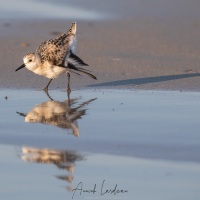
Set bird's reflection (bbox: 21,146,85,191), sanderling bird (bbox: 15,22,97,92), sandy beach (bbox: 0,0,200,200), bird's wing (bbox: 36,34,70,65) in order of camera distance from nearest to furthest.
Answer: sandy beach (bbox: 0,0,200,200) → bird's reflection (bbox: 21,146,85,191) → sanderling bird (bbox: 15,22,97,92) → bird's wing (bbox: 36,34,70,65)

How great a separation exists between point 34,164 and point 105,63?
5.36 m

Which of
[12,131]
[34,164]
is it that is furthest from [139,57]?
[34,164]

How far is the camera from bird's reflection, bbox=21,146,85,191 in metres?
6.91

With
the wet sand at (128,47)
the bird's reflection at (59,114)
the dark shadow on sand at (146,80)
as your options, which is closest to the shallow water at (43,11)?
the wet sand at (128,47)

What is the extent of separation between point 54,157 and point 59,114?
5.93 ft

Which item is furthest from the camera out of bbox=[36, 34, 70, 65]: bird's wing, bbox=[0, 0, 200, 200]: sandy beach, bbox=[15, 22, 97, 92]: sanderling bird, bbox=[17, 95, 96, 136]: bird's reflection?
bbox=[36, 34, 70, 65]: bird's wing

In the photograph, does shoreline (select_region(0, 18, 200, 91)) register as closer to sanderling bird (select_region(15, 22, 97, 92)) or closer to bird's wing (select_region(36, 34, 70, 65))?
sanderling bird (select_region(15, 22, 97, 92))

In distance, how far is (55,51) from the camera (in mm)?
11078

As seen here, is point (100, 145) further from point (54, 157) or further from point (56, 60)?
point (56, 60)

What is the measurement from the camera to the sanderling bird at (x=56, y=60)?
10.8 m

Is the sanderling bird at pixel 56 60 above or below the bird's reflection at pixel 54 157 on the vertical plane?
above

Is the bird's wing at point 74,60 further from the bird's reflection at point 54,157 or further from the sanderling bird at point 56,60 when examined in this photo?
the bird's reflection at point 54,157
